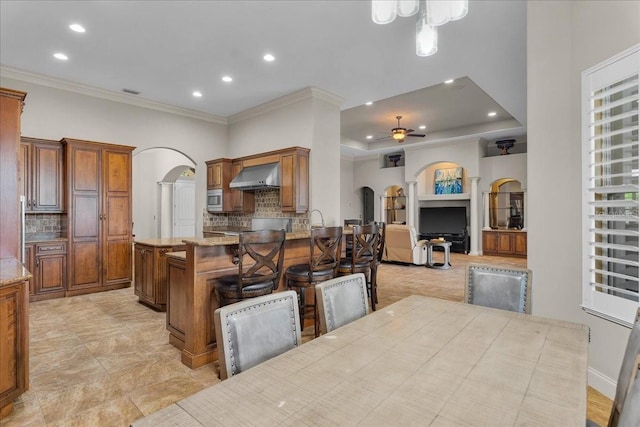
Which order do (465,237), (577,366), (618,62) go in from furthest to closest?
(465,237) → (618,62) → (577,366)

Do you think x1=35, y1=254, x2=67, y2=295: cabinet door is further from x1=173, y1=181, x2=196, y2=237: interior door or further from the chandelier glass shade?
the chandelier glass shade

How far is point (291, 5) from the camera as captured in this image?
3375 mm

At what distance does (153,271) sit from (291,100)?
353 cm

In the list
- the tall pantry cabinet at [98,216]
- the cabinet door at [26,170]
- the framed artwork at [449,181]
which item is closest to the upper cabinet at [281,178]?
Answer: the tall pantry cabinet at [98,216]

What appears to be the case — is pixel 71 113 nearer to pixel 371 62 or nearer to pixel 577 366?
pixel 371 62

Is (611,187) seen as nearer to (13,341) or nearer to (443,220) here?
(13,341)

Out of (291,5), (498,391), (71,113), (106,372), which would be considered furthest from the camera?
(71,113)

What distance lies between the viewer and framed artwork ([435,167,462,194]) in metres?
10.6

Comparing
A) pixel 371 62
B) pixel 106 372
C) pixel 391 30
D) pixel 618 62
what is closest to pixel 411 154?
pixel 371 62

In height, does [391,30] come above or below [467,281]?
above

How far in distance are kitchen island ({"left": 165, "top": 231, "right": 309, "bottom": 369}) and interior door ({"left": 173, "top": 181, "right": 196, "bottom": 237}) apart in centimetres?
680

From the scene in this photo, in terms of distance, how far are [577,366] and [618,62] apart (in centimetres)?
211

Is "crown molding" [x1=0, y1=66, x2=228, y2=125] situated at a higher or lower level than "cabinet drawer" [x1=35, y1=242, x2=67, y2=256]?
higher

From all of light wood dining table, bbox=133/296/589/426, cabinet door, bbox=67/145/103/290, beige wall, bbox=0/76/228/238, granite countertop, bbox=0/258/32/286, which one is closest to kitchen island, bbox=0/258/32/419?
granite countertop, bbox=0/258/32/286
